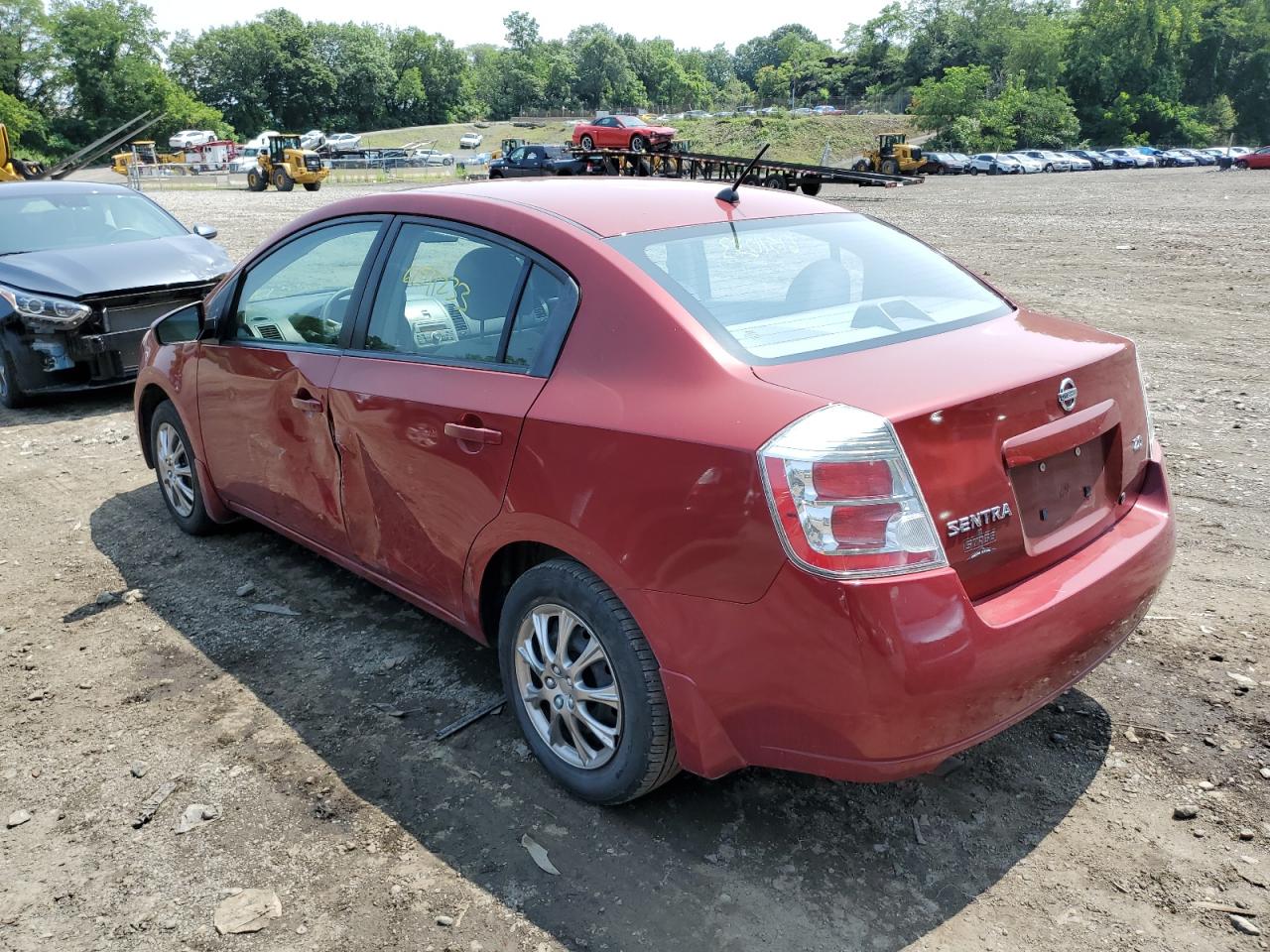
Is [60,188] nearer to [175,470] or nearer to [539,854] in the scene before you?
[175,470]

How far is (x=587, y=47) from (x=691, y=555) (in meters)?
166

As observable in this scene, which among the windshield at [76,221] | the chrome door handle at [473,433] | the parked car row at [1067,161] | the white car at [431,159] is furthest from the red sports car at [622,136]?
the chrome door handle at [473,433]

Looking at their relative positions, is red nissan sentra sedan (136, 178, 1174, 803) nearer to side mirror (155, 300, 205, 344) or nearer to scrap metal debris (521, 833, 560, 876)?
scrap metal debris (521, 833, 560, 876)

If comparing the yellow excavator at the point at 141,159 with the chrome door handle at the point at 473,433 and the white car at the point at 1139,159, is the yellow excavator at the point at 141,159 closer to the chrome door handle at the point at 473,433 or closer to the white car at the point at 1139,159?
the chrome door handle at the point at 473,433

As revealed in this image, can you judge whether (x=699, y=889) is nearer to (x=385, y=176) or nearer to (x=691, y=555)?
(x=691, y=555)

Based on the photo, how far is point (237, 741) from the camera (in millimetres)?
3412

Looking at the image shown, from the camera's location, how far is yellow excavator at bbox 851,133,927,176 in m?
50.7

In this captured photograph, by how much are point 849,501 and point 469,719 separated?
1.78 meters

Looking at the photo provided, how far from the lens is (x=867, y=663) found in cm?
227

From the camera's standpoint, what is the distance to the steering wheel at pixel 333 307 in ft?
12.4

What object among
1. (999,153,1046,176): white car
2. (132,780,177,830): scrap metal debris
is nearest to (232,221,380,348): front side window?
(132,780,177,830): scrap metal debris

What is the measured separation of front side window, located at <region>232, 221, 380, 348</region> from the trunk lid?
1.94m

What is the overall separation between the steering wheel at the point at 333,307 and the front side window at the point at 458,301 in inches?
8.3

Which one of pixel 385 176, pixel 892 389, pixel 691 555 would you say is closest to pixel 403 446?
pixel 691 555
